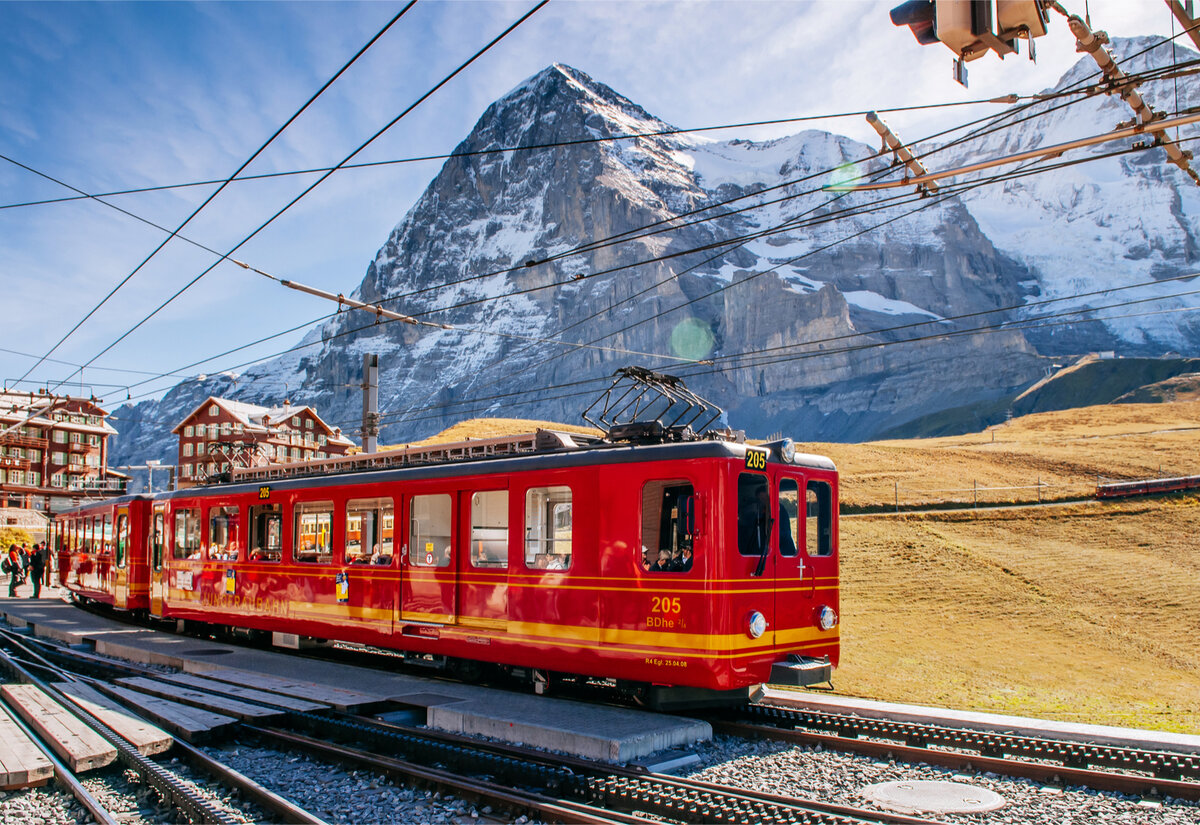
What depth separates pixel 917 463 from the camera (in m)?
47.7

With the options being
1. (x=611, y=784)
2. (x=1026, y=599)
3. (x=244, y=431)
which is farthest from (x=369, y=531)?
(x=244, y=431)

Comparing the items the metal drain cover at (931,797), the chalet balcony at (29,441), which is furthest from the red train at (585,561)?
the chalet balcony at (29,441)

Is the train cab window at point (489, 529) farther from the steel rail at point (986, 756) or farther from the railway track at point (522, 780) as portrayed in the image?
the steel rail at point (986, 756)

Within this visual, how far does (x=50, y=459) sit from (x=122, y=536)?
256ft

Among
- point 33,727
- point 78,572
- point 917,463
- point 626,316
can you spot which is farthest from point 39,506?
point 626,316

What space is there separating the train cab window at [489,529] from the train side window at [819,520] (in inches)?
158

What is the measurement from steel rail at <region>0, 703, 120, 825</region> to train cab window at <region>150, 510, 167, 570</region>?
1173 centimetres

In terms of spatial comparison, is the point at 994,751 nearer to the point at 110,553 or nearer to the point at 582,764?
the point at 582,764

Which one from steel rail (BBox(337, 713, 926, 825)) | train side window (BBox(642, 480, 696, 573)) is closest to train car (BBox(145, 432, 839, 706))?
train side window (BBox(642, 480, 696, 573))

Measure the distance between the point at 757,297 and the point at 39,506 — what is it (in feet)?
492

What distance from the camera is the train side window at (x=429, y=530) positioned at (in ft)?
41.7

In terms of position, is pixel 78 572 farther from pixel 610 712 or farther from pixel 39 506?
pixel 39 506

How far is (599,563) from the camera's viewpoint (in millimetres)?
10469

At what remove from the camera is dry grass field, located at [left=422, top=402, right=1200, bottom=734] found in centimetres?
1416
